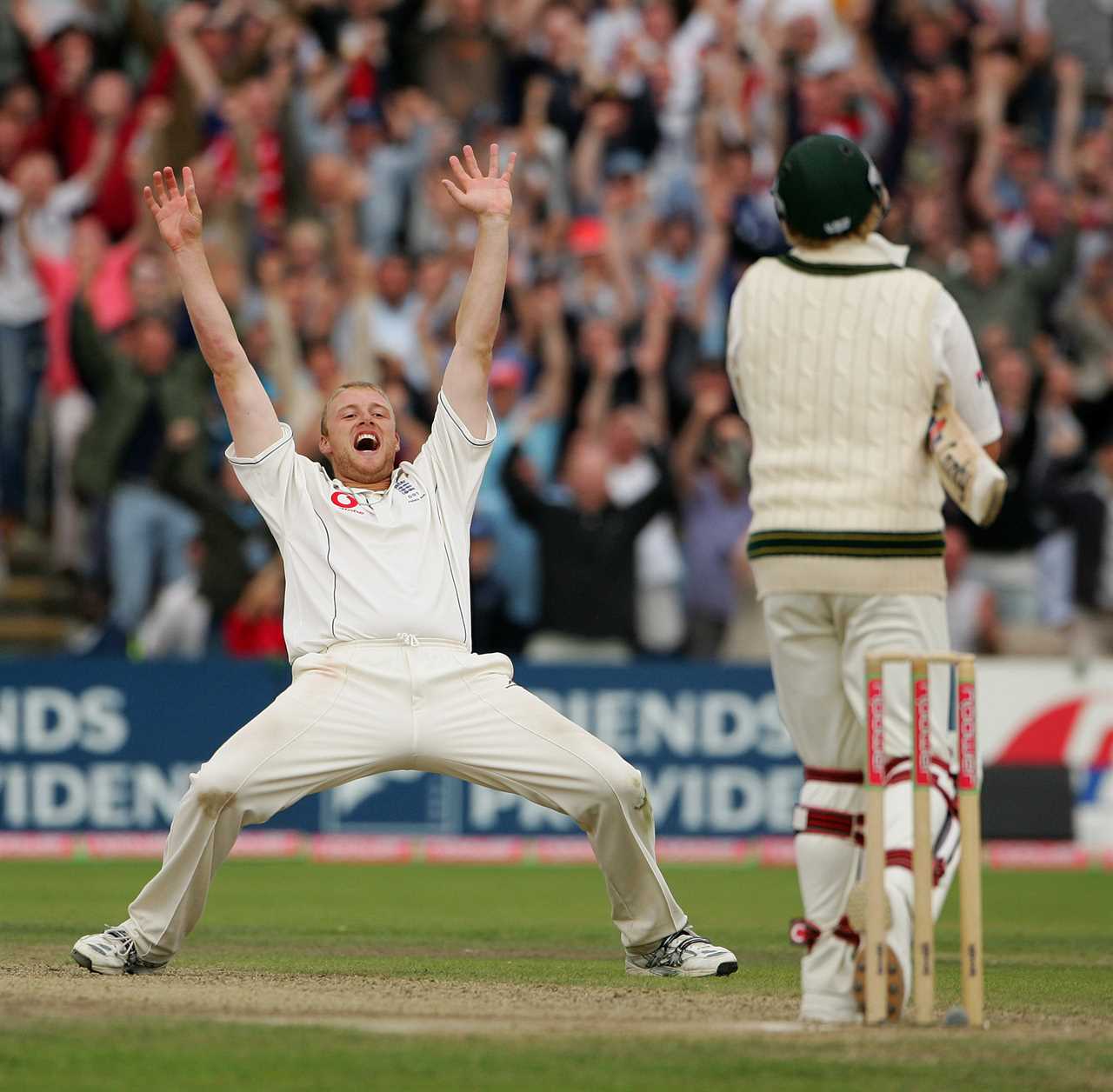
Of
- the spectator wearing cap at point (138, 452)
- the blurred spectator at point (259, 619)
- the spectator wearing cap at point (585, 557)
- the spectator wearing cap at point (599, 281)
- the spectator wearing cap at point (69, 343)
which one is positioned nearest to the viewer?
the spectator wearing cap at point (585, 557)

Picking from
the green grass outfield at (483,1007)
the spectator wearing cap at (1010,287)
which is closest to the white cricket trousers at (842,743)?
the green grass outfield at (483,1007)

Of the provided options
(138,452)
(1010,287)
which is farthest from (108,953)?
(1010,287)

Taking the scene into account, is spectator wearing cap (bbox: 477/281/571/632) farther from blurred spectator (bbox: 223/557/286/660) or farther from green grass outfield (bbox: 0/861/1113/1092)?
green grass outfield (bbox: 0/861/1113/1092)

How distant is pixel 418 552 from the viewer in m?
7.52

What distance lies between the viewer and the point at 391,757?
283 inches

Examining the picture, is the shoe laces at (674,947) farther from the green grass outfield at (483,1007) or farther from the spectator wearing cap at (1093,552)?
the spectator wearing cap at (1093,552)

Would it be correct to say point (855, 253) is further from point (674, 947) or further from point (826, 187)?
point (674, 947)

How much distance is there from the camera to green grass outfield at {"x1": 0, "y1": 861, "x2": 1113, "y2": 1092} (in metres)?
5.38

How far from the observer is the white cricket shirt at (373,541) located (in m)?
7.38

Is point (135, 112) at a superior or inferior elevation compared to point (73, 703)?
superior

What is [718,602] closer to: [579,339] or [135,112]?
[579,339]

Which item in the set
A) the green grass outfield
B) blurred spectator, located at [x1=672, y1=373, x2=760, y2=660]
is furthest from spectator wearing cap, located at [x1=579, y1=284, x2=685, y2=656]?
the green grass outfield

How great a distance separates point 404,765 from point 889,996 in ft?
6.32

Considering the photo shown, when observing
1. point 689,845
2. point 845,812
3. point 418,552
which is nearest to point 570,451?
point 689,845
